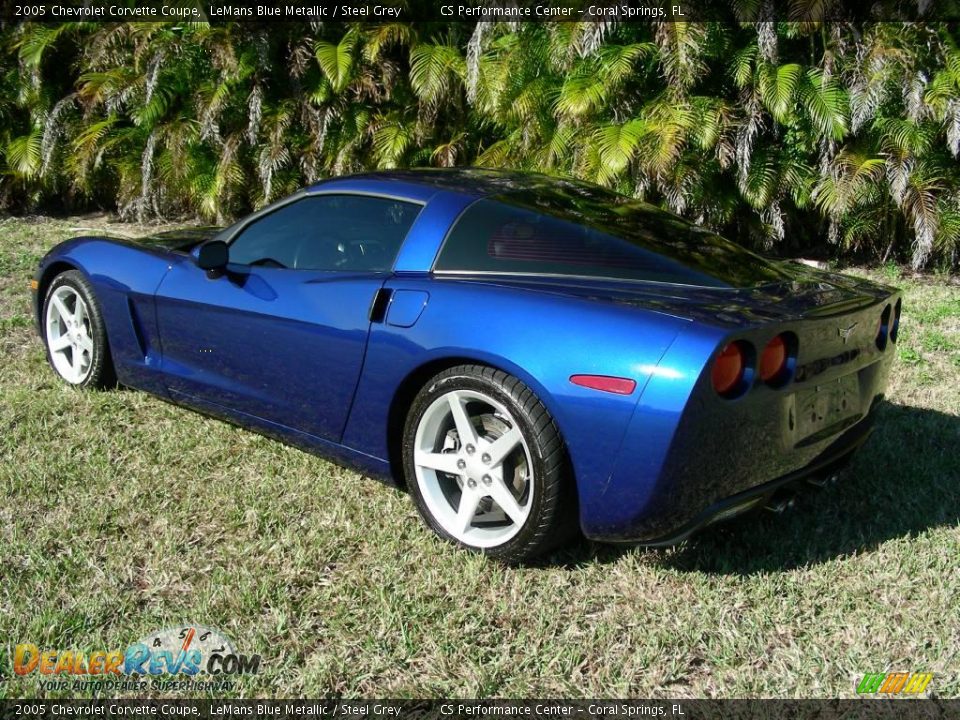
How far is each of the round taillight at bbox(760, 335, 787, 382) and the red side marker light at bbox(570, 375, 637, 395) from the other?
0.41 meters

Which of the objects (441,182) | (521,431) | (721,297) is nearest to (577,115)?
(441,182)

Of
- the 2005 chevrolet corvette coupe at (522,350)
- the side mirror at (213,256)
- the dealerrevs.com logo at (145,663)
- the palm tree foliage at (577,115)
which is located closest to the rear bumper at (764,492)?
the 2005 chevrolet corvette coupe at (522,350)

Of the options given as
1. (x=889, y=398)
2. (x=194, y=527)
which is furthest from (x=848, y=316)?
(x=194, y=527)

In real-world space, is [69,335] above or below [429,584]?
above

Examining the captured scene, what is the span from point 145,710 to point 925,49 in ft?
27.2

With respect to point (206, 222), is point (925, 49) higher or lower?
higher

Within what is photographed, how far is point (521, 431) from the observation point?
2744 mm

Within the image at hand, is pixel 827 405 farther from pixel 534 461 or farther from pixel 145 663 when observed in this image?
pixel 145 663

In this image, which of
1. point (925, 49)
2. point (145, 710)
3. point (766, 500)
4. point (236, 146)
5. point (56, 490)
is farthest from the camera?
point (236, 146)

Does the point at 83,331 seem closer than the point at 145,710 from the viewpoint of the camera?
No

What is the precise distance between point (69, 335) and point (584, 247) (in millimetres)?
→ 2906

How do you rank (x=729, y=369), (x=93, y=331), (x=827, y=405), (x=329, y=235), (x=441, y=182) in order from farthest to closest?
1. (x=93, y=331)
2. (x=329, y=235)
3. (x=441, y=182)
4. (x=827, y=405)
5. (x=729, y=369)

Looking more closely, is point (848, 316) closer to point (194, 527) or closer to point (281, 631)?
point (281, 631)

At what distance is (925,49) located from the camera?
7.96 meters
